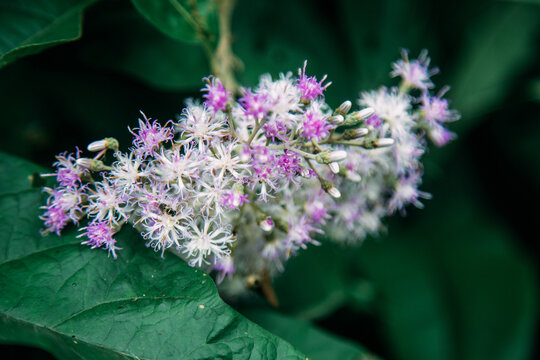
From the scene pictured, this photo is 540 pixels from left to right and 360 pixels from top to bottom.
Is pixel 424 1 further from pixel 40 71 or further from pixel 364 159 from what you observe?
pixel 40 71

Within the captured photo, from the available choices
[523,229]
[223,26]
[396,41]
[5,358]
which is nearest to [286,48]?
[223,26]

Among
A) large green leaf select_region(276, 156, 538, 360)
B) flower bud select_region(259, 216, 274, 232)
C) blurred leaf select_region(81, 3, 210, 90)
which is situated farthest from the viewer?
large green leaf select_region(276, 156, 538, 360)

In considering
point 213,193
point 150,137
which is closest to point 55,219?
point 150,137

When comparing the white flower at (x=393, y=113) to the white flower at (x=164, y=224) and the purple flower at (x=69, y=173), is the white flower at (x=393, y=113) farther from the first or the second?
the purple flower at (x=69, y=173)

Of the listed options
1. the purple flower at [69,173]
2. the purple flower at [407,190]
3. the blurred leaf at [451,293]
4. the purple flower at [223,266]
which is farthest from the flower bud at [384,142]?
the blurred leaf at [451,293]

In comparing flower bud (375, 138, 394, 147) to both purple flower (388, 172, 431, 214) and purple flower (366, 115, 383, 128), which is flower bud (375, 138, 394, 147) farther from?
purple flower (388, 172, 431, 214)

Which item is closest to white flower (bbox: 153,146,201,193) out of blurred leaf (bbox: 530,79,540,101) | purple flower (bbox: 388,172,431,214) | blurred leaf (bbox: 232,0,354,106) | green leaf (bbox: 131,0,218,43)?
green leaf (bbox: 131,0,218,43)
